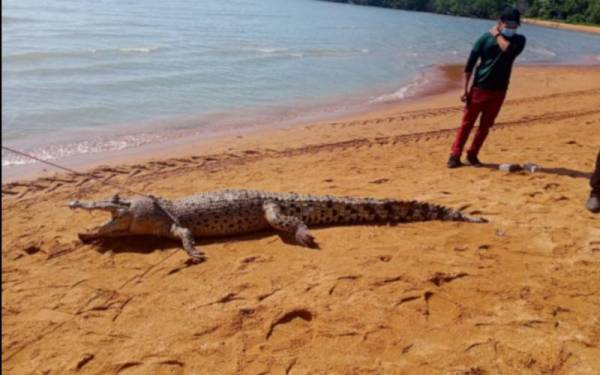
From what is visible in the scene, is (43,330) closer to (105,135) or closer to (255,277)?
(255,277)

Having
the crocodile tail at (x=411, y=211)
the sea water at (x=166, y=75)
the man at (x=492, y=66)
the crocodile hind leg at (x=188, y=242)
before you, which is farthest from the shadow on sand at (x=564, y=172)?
the sea water at (x=166, y=75)

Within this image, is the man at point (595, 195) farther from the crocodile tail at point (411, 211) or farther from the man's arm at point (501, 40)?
the man's arm at point (501, 40)

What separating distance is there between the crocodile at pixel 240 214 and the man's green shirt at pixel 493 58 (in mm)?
2353

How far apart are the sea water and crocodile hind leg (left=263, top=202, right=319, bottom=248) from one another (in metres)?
2.49

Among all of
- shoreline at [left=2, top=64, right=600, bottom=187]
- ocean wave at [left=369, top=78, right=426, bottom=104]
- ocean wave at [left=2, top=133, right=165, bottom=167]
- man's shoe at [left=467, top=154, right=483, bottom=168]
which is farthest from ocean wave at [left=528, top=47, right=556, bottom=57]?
ocean wave at [left=2, top=133, right=165, bottom=167]

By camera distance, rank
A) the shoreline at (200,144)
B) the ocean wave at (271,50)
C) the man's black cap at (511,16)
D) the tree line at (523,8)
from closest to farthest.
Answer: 1. the man's black cap at (511,16)
2. the shoreline at (200,144)
3. the ocean wave at (271,50)
4. the tree line at (523,8)

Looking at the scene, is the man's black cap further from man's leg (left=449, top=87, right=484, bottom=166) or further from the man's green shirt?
man's leg (left=449, top=87, right=484, bottom=166)

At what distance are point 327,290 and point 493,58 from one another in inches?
169

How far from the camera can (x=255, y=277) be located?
12.8ft

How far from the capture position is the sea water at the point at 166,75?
9180 millimetres

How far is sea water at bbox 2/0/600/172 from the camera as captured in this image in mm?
9180

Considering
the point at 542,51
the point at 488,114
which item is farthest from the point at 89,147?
the point at 542,51

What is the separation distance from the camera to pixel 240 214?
15.8 ft

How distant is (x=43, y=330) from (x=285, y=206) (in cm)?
247
